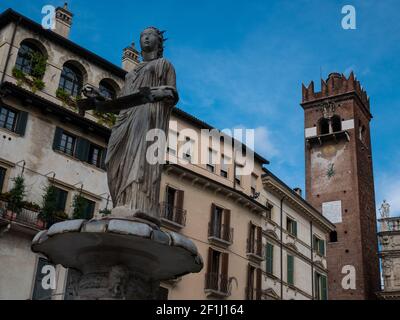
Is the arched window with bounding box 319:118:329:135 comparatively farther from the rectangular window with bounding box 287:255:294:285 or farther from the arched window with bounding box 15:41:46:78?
the arched window with bounding box 15:41:46:78

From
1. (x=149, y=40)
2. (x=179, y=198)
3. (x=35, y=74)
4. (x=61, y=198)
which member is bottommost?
(x=149, y=40)

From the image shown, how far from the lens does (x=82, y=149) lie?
2930 centimetres

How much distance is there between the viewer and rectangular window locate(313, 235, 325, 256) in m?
47.0

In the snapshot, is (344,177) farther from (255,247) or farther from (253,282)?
(253,282)

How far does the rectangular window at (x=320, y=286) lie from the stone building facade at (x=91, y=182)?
3.65m

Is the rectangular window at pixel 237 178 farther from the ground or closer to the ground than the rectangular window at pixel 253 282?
farther from the ground

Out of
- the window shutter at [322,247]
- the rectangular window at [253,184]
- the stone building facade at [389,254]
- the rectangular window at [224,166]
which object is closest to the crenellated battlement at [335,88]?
the stone building facade at [389,254]

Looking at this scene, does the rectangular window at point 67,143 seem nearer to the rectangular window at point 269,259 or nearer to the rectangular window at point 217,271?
the rectangular window at point 217,271

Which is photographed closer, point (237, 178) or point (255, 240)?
point (255, 240)

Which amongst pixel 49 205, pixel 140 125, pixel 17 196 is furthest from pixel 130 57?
pixel 140 125

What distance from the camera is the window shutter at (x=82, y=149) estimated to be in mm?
29114

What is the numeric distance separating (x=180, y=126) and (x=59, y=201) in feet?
33.1

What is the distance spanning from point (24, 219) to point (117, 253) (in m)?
18.6
